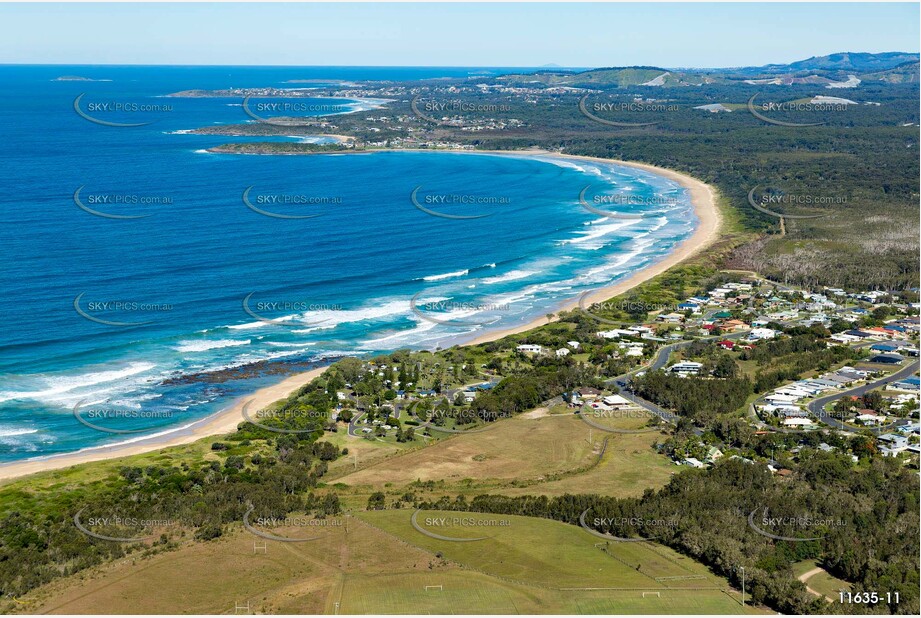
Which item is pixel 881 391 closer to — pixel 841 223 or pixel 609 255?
pixel 609 255

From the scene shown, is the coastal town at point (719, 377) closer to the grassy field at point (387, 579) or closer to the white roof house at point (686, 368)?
the white roof house at point (686, 368)

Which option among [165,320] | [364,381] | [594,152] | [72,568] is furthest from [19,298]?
[594,152]

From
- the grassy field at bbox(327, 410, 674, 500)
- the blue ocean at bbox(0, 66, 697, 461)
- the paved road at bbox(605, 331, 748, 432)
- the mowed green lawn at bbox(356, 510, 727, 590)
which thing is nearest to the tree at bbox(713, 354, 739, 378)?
the paved road at bbox(605, 331, 748, 432)

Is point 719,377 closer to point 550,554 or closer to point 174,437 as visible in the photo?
point 550,554

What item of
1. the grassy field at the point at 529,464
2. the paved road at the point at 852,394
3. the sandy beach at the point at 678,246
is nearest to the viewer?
the grassy field at the point at 529,464

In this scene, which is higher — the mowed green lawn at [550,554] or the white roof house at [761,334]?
the white roof house at [761,334]

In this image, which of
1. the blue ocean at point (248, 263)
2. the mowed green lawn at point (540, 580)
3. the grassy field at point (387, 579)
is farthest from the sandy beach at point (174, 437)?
the mowed green lawn at point (540, 580)

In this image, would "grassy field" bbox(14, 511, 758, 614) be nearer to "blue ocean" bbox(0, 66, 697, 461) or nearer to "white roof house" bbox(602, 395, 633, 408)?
"blue ocean" bbox(0, 66, 697, 461)
